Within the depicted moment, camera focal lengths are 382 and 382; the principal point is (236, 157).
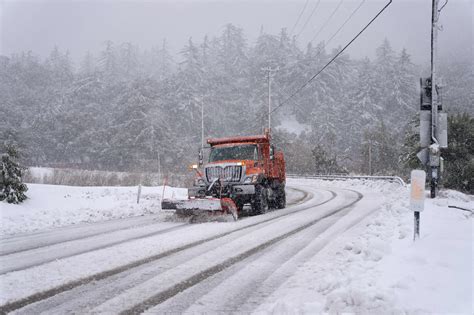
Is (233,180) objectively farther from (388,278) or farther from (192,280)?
(388,278)

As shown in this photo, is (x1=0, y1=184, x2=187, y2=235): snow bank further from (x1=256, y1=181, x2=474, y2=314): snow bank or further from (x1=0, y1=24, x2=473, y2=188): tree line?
(x1=0, y1=24, x2=473, y2=188): tree line

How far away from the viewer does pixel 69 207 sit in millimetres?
13625

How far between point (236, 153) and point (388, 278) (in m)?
9.74

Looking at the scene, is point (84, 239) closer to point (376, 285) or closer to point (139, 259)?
point (139, 259)

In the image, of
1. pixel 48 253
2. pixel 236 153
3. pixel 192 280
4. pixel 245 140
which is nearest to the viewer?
pixel 192 280

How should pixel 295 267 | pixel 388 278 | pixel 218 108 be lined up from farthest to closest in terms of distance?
1. pixel 218 108
2. pixel 295 267
3. pixel 388 278

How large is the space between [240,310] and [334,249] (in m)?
3.34

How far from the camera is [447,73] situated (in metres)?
98.5

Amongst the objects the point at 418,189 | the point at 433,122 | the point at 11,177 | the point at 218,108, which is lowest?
the point at 11,177

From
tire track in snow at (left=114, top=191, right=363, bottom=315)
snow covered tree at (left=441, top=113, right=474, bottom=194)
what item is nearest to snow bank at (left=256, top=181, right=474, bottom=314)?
tire track in snow at (left=114, top=191, right=363, bottom=315)

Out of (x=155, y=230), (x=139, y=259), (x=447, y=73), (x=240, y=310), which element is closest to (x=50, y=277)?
(x=139, y=259)

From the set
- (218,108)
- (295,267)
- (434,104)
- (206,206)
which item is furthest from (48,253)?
(218,108)

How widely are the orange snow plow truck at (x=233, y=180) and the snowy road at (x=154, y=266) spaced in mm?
1406

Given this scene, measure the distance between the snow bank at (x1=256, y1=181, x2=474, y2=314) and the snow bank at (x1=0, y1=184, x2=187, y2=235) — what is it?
8.13 m
